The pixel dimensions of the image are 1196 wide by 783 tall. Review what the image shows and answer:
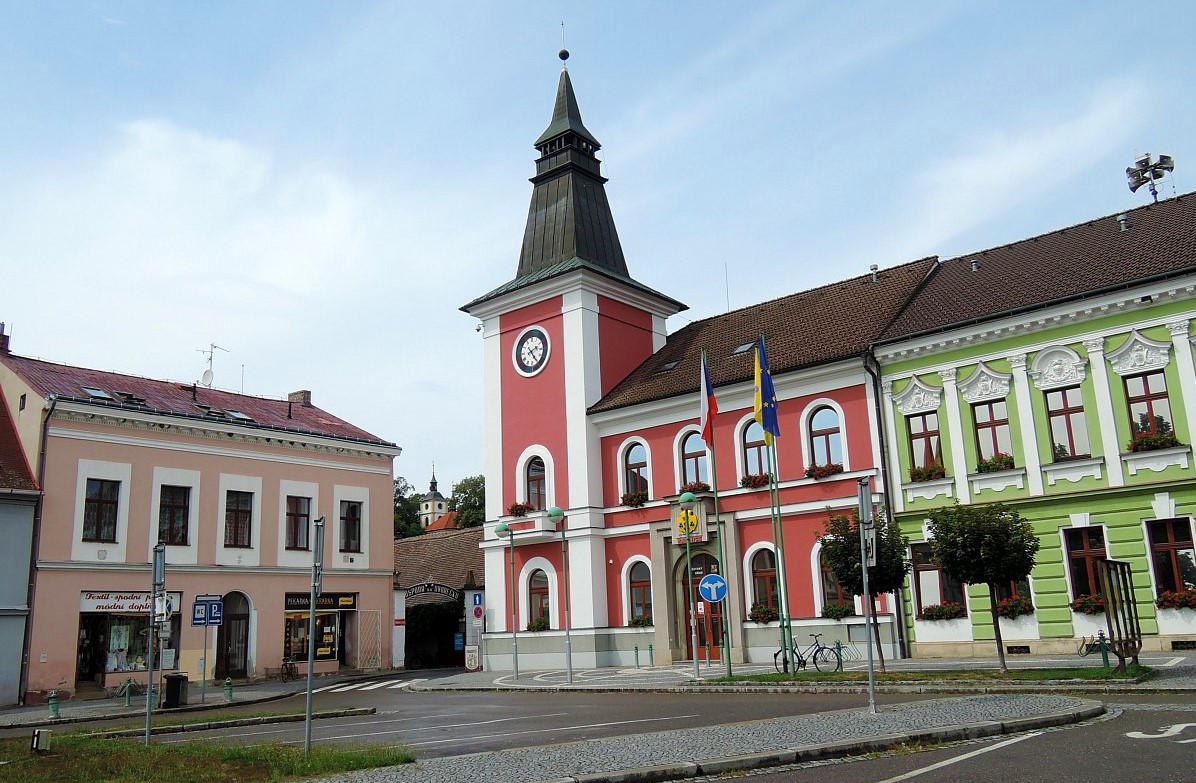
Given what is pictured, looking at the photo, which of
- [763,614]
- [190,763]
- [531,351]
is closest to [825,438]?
[763,614]

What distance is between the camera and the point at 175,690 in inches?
970

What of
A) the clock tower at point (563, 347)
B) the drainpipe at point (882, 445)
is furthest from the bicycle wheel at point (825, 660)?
the clock tower at point (563, 347)

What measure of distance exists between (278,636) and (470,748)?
2609 cm

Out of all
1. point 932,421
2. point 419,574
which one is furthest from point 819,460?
point 419,574

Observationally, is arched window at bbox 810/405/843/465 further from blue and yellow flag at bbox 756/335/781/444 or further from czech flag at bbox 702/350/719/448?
czech flag at bbox 702/350/719/448

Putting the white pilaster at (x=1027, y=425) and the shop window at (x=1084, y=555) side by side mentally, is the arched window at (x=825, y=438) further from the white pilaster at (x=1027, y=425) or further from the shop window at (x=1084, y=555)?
the shop window at (x=1084, y=555)

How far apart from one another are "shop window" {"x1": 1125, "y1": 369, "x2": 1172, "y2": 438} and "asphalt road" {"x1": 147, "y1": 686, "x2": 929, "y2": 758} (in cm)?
1130

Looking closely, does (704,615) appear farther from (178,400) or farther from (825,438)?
(178,400)

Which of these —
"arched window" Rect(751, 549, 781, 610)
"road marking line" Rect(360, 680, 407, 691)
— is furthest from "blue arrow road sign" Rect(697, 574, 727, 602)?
"road marking line" Rect(360, 680, 407, 691)

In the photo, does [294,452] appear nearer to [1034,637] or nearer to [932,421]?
[932,421]

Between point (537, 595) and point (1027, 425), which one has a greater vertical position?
point (1027, 425)

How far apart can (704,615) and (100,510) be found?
764 inches

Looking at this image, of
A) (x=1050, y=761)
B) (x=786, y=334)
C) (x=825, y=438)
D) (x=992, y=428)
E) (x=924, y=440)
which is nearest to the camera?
(x=1050, y=761)

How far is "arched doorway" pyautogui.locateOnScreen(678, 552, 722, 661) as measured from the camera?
30891mm
